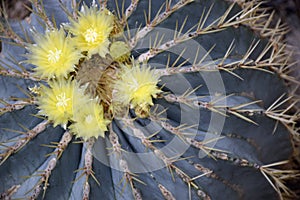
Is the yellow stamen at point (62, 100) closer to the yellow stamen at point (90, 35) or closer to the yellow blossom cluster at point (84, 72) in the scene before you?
the yellow blossom cluster at point (84, 72)

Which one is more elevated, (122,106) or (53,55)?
(53,55)

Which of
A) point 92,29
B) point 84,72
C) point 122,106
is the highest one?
point 92,29

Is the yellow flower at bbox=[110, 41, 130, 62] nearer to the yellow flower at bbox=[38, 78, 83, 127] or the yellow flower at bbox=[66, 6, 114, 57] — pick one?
the yellow flower at bbox=[66, 6, 114, 57]

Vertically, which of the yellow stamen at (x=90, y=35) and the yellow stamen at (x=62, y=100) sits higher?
the yellow stamen at (x=90, y=35)

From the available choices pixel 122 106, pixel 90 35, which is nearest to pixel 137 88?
pixel 122 106

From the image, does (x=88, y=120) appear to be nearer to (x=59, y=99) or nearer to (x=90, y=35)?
(x=59, y=99)

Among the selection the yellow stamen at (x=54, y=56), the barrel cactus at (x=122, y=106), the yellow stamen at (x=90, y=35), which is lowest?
the barrel cactus at (x=122, y=106)

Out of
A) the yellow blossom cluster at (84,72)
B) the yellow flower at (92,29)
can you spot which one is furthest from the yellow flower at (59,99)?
the yellow flower at (92,29)
